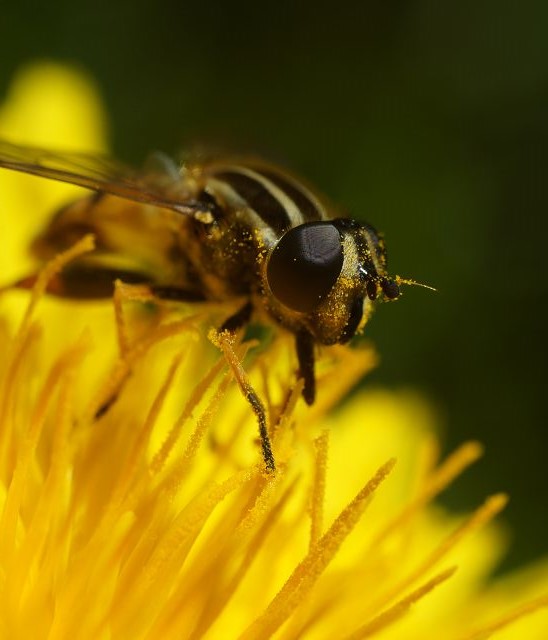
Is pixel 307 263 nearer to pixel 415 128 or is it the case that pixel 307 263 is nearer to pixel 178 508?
pixel 178 508

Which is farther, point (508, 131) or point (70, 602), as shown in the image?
point (508, 131)

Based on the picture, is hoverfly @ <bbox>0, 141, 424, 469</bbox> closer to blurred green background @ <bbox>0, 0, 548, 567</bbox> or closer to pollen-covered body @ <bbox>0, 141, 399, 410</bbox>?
pollen-covered body @ <bbox>0, 141, 399, 410</bbox>

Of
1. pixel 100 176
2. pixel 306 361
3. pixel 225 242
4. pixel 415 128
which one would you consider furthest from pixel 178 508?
pixel 415 128

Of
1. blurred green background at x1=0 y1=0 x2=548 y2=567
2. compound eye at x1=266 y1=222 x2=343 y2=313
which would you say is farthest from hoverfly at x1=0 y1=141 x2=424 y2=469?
blurred green background at x1=0 y1=0 x2=548 y2=567

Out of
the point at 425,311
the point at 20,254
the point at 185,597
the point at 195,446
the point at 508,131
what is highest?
the point at 508,131

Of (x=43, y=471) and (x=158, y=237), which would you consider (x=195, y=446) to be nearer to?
(x=43, y=471)

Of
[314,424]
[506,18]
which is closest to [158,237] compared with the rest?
[314,424]

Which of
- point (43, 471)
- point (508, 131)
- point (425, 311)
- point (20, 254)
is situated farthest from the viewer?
point (508, 131)
